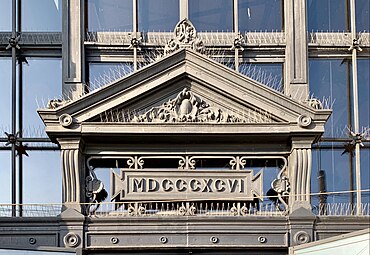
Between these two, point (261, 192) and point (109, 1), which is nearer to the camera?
point (261, 192)

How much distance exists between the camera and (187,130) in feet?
52.2

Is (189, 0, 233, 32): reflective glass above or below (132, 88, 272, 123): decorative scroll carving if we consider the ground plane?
above

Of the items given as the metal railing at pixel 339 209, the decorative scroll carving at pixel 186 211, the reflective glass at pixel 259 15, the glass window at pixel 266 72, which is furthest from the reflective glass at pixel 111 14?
the metal railing at pixel 339 209

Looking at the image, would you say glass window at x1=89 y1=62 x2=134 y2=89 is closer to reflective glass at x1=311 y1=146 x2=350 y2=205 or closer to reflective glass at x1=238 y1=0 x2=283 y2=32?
reflective glass at x1=238 y1=0 x2=283 y2=32

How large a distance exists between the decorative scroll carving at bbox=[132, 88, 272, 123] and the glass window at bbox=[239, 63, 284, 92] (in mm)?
1551

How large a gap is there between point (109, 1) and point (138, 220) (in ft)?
15.6

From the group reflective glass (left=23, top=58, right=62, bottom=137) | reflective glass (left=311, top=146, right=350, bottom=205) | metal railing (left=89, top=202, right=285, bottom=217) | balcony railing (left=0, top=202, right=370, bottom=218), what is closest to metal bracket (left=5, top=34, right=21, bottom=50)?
reflective glass (left=23, top=58, right=62, bottom=137)

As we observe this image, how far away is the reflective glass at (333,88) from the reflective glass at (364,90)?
245 millimetres

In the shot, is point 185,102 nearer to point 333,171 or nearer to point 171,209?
point 171,209

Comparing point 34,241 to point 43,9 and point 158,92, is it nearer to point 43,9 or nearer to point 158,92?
point 158,92

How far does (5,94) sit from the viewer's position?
17.3m

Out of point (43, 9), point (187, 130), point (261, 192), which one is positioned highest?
point (43, 9)

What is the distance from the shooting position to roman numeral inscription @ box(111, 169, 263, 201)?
1594cm

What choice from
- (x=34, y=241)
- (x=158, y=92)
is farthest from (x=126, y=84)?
(x=34, y=241)
